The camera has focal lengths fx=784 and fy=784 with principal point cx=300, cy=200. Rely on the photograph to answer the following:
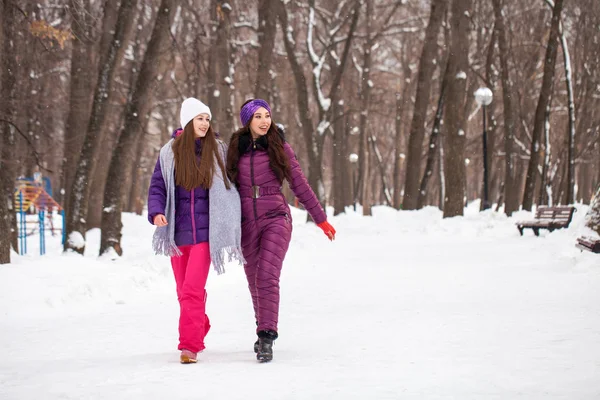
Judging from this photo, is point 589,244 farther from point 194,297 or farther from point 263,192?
point 194,297

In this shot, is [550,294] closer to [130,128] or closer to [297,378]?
[297,378]

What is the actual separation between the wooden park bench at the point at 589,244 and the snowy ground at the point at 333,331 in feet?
0.63

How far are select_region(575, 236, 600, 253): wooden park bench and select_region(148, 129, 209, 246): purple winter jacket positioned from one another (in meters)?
6.13

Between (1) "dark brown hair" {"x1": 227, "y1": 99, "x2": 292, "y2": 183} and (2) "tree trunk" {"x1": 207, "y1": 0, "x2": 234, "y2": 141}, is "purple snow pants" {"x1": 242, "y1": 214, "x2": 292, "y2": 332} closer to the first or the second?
(1) "dark brown hair" {"x1": 227, "y1": 99, "x2": 292, "y2": 183}

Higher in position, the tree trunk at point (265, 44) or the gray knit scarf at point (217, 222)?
the tree trunk at point (265, 44)

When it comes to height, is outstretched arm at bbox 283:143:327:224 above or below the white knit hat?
below

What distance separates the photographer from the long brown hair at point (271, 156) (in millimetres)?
5594

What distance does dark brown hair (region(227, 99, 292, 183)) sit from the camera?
220 inches

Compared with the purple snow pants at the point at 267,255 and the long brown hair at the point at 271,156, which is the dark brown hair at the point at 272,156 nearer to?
the long brown hair at the point at 271,156

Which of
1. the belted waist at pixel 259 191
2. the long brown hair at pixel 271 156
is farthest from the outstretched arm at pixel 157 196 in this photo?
the belted waist at pixel 259 191

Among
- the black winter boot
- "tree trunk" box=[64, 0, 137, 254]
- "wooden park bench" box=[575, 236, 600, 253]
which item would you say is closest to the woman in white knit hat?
the black winter boot

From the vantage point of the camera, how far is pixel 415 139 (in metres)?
23.5

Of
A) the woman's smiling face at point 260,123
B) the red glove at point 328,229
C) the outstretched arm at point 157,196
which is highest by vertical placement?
the woman's smiling face at point 260,123

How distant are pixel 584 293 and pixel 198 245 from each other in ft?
15.2
